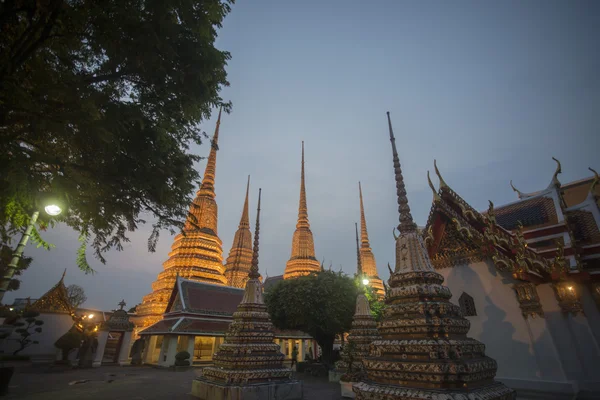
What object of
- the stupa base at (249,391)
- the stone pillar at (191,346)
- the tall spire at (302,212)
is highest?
the tall spire at (302,212)

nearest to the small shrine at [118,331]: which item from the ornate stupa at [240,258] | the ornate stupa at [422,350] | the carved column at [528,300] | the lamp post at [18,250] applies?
the lamp post at [18,250]

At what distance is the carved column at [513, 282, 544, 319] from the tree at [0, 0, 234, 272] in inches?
380

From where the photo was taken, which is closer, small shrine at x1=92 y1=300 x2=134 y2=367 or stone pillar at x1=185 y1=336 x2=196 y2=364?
small shrine at x1=92 y1=300 x2=134 y2=367

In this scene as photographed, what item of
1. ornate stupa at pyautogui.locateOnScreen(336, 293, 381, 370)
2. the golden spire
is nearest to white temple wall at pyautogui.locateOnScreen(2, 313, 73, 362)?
the golden spire

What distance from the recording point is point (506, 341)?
27.2 feet

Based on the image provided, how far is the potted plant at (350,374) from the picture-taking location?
876 centimetres

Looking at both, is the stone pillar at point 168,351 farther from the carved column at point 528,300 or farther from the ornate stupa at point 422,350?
the carved column at point 528,300

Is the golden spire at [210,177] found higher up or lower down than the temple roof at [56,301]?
higher up

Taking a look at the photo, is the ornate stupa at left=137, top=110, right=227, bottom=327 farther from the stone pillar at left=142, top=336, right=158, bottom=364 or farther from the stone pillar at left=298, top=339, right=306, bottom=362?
the stone pillar at left=298, top=339, right=306, bottom=362

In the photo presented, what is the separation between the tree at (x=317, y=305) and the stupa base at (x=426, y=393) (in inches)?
531

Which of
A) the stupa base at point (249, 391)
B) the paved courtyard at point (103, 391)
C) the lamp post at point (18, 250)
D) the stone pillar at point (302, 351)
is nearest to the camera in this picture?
the lamp post at point (18, 250)

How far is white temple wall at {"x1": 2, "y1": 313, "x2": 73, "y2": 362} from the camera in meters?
19.0

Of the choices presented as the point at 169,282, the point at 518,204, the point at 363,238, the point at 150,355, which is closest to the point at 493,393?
the point at 518,204

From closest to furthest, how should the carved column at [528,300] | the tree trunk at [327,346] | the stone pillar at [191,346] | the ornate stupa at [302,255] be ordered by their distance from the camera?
the carved column at [528,300], the tree trunk at [327,346], the stone pillar at [191,346], the ornate stupa at [302,255]
